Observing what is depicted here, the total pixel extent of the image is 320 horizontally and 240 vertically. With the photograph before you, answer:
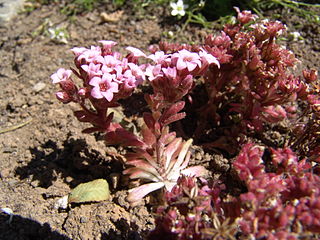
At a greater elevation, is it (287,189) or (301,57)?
(287,189)

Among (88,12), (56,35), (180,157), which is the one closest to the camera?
(180,157)

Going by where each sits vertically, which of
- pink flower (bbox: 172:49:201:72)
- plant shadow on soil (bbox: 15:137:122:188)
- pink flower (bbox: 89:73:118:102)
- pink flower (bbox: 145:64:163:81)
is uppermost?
pink flower (bbox: 172:49:201:72)

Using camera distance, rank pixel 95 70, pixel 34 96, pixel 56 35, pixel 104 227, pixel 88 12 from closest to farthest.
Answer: pixel 95 70 < pixel 104 227 < pixel 34 96 < pixel 56 35 < pixel 88 12

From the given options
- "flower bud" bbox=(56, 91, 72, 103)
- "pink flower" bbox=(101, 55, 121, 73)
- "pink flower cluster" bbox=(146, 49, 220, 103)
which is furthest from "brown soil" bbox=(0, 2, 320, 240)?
"pink flower" bbox=(101, 55, 121, 73)

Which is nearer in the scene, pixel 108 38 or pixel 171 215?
pixel 171 215

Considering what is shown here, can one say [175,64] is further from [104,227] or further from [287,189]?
[104,227]

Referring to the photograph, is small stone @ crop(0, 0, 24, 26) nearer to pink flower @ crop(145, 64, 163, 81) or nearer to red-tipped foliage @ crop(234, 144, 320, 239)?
pink flower @ crop(145, 64, 163, 81)

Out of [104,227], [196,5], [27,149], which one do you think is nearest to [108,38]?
[196,5]
